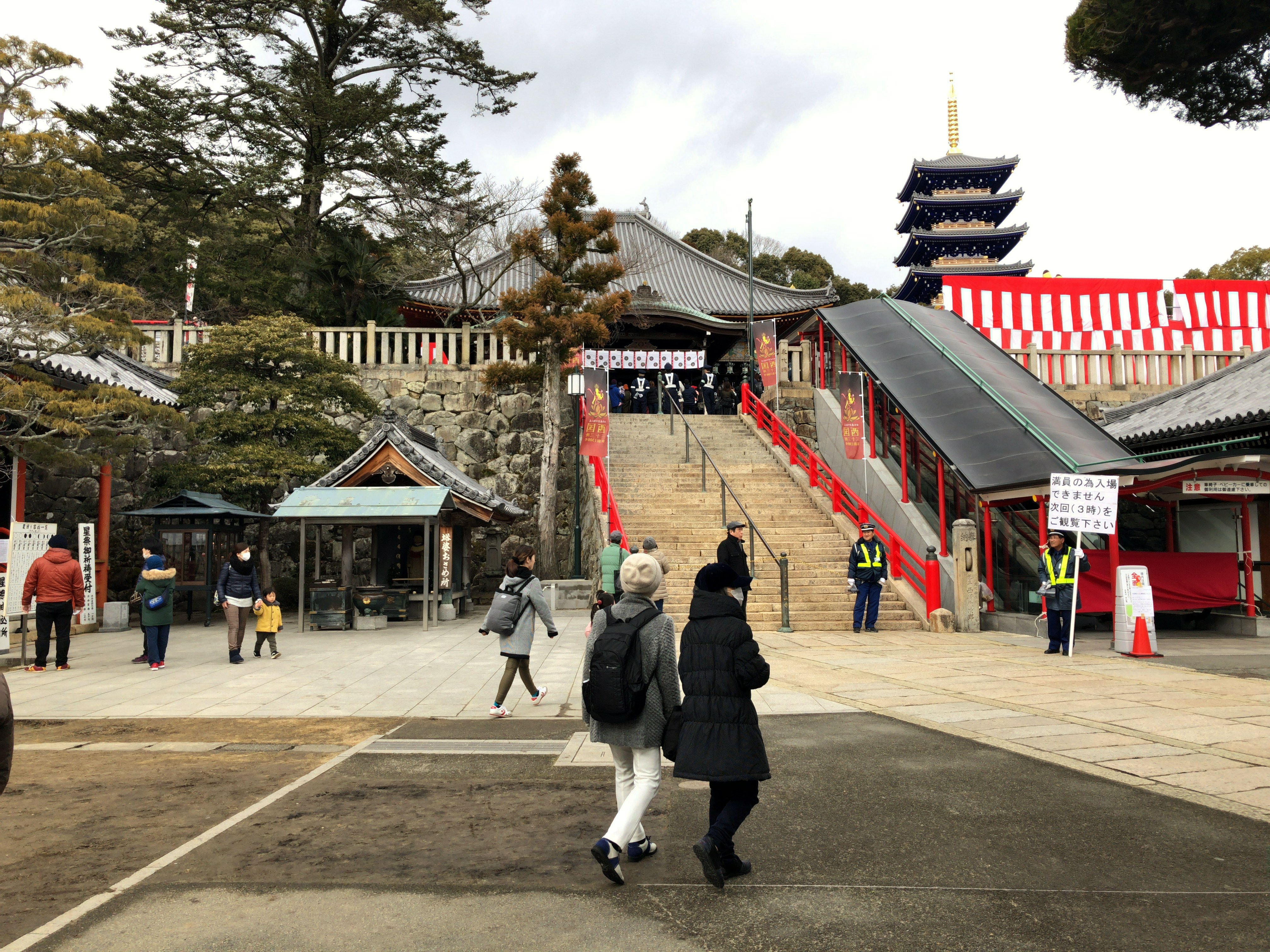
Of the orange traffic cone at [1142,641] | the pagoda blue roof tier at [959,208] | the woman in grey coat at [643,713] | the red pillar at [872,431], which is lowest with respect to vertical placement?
the orange traffic cone at [1142,641]

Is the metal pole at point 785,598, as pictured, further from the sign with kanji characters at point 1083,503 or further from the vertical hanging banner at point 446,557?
the vertical hanging banner at point 446,557

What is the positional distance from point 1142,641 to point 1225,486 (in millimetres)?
2900

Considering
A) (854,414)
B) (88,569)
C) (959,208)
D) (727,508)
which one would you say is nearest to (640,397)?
(727,508)

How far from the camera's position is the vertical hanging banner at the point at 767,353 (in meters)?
22.2

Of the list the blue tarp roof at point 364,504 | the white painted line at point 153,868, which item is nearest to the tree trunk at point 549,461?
the blue tarp roof at point 364,504

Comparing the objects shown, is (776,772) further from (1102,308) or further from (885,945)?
(1102,308)

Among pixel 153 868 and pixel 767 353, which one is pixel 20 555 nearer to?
pixel 153 868

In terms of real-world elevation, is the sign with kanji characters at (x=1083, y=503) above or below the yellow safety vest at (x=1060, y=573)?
above

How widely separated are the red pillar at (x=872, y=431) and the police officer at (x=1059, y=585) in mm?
6476

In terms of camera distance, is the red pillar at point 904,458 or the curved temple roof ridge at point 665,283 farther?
the curved temple roof ridge at point 665,283

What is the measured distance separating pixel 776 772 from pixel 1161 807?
2.13 metres

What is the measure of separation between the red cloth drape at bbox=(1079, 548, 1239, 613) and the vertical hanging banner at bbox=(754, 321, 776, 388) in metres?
10.8

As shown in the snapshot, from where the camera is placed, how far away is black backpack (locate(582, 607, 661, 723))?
3.91 metres

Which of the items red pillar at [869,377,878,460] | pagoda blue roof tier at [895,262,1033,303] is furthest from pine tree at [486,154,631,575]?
pagoda blue roof tier at [895,262,1033,303]
